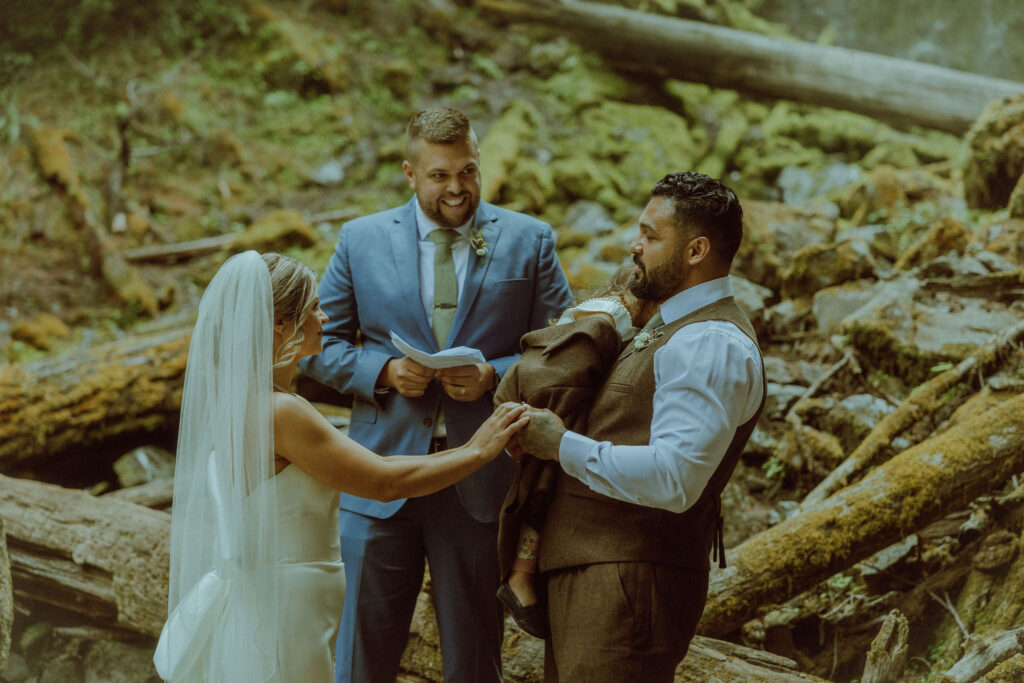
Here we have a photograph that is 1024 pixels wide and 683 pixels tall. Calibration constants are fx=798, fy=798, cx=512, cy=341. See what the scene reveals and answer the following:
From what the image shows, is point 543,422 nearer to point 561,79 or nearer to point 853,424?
point 853,424

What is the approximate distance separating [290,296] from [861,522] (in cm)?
263

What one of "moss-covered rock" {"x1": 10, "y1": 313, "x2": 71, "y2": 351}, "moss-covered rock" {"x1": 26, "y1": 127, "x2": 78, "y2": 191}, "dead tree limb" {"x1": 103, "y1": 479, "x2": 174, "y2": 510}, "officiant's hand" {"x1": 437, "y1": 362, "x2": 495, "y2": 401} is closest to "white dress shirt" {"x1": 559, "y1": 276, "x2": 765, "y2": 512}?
"officiant's hand" {"x1": 437, "y1": 362, "x2": 495, "y2": 401}

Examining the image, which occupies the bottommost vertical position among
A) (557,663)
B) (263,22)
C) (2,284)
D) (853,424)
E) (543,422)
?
(2,284)

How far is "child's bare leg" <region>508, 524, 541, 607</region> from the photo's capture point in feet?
7.57

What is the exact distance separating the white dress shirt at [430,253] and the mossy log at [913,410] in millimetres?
2338

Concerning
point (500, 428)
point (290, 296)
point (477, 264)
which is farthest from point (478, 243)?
point (500, 428)

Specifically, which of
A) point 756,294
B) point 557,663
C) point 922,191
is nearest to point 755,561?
point 557,663

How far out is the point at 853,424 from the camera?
15.2 ft

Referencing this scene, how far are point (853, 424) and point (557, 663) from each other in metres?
3.09

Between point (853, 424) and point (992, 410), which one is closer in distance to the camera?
point (992, 410)

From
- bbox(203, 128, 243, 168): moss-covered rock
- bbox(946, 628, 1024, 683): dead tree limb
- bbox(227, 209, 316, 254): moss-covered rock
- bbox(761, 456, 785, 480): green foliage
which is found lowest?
bbox(761, 456, 785, 480): green foliage

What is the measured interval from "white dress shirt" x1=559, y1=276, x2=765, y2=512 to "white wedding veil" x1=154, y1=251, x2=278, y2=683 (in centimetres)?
95

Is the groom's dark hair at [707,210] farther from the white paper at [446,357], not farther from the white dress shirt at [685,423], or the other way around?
the white paper at [446,357]

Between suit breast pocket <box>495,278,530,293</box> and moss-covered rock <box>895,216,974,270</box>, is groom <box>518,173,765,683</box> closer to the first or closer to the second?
suit breast pocket <box>495,278,530,293</box>
